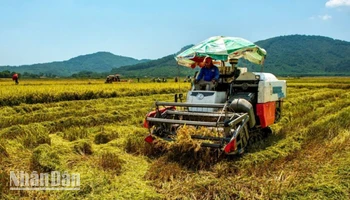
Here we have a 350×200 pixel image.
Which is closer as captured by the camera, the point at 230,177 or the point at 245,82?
the point at 230,177

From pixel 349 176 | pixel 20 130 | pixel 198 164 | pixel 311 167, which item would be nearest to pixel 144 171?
pixel 198 164

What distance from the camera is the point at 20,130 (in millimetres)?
8273

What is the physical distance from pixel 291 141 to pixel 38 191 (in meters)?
4.98

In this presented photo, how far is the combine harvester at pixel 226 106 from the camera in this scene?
5.88 meters

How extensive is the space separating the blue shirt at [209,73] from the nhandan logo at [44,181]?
3788mm

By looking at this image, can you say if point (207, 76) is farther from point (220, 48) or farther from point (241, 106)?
point (241, 106)

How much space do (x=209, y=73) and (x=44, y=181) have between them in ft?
14.1

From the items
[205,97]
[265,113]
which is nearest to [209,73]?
[205,97]

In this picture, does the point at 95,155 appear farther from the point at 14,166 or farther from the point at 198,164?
the point at 198,164

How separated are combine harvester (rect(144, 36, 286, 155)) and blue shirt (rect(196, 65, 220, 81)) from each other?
1.45 ft

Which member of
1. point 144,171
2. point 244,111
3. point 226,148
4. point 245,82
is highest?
point 245,82

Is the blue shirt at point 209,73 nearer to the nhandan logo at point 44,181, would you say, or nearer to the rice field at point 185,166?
the rice field at point 185,166

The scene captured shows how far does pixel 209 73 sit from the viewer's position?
7.59 metres

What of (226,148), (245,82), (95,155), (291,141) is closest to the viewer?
(226,148)
